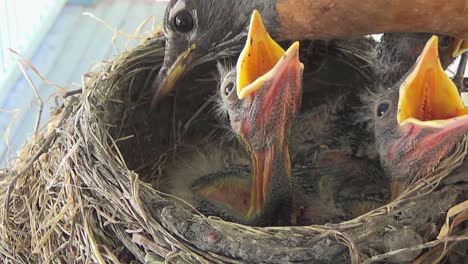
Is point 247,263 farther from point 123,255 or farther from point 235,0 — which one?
point 235,0

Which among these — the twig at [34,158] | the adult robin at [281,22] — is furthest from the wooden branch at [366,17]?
the twig at [34,158]

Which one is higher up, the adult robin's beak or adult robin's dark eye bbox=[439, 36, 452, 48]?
adult robin's dark eye bbox=[439, 36, 452, 48]

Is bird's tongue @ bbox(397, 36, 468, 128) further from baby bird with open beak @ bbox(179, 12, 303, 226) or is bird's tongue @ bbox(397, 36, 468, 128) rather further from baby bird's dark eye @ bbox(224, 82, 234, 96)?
baby bird's dark eye @ bbox(224, 82, 234, 96)

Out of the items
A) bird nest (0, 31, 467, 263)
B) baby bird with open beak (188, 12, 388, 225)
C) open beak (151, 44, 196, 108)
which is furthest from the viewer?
open beak (151, 44, 196, 108)

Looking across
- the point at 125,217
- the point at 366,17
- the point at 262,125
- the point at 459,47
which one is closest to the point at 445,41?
the point at 459,47

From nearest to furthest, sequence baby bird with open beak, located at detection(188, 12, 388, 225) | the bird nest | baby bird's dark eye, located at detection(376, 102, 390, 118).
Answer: the bird nest < baby bird with open beak, located at detection(188, 12, 388, 225) < baby bird's dark eye, located at detection(376, 102, 390, 118)

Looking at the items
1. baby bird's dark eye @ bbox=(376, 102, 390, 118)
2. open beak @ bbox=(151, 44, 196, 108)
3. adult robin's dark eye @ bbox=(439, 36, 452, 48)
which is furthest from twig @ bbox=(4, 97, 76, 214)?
adult robin's dark eye @ bbox=(439, 36, 452, 48)
